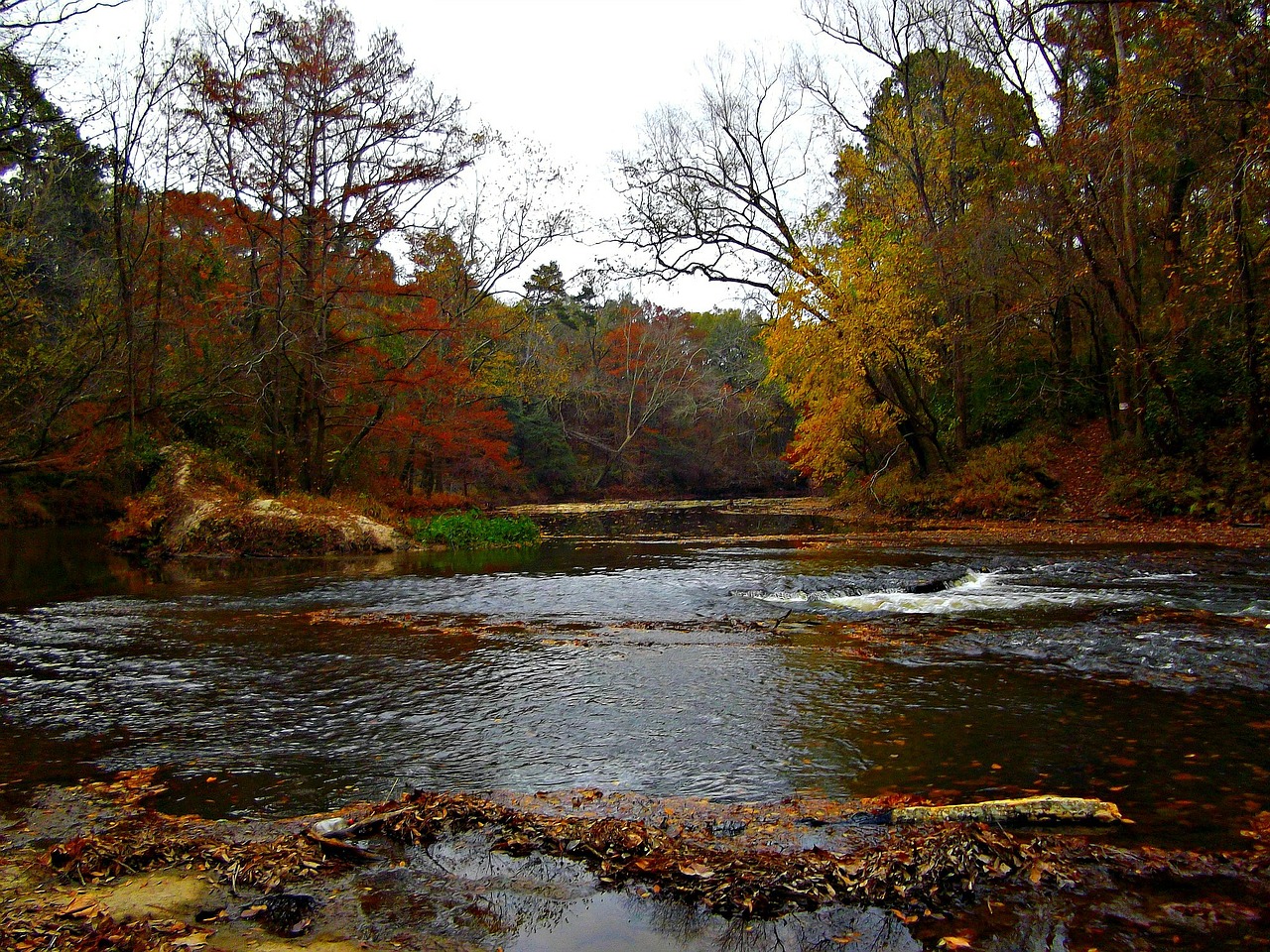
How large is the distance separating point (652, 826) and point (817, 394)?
24539 mm

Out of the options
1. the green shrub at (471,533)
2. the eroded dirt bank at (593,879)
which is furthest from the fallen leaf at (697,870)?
the green shrub at (471,533)

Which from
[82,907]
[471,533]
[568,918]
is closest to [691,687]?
[568,918]

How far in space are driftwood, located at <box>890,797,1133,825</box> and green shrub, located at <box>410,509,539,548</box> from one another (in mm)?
18966

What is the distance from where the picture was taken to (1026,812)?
4074 mm

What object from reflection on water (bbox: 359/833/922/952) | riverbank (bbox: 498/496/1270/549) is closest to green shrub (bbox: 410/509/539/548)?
riverbank (bbox: 498/496/1270/549)

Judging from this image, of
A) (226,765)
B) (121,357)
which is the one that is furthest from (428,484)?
(226,765)

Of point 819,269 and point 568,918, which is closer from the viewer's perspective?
point 568,918

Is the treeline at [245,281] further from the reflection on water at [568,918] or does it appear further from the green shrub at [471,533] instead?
the reflection on water at [568,918]

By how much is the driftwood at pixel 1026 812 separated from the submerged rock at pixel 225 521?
18169 millimetres

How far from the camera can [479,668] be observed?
8148 mm

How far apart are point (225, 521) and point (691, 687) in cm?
1630

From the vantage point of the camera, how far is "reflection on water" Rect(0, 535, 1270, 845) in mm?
5043

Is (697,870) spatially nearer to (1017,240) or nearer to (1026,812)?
(1026,812)

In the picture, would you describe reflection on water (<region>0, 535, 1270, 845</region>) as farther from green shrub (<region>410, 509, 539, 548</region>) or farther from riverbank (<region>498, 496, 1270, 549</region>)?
green shrub (<region>410, 509, 539, 548</region>)
